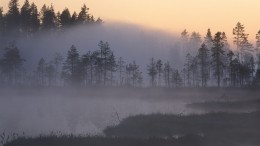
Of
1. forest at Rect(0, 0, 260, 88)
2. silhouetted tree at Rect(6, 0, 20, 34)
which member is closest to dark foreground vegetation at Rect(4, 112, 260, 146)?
forest at Rect(0, 0, 260, 88)

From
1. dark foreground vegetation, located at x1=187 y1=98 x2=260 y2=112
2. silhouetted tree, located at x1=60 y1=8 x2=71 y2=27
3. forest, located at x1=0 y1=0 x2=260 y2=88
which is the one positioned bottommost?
dark foreground vegetation, located at x1=187 y1=98 x2=260 y2=112

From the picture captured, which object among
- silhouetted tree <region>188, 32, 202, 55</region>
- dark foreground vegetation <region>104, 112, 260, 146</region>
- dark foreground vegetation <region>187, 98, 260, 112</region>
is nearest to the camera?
dark foreground vegetation <region>104, 112, 260, 146</region>

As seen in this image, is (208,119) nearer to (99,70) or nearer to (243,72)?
(243,72)

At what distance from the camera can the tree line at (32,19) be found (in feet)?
390

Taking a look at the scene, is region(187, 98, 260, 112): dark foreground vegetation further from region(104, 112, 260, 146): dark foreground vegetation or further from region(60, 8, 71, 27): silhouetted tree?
region(60, 8, 71, 27): silhouetted tree

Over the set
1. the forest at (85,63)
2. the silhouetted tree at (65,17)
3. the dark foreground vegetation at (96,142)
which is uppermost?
the silhouetted tree at (65,17)

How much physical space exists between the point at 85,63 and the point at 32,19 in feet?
113

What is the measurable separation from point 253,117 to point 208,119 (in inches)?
138

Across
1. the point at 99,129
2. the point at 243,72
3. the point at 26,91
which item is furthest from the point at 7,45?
the point at 99,129

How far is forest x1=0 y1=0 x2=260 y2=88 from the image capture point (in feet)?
312

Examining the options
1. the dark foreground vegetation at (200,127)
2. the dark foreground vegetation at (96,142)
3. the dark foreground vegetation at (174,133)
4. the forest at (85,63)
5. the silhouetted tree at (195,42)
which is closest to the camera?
the dark foreground vegetation at (96,142)

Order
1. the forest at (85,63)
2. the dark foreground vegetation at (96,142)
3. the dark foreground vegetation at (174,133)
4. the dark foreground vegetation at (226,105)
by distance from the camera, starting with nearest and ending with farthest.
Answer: the dark foreground vegetation at (96,142), the dark foreground vegetation at (174,133), the dark foreground vegetation at (226,105), the forest at (85,63)

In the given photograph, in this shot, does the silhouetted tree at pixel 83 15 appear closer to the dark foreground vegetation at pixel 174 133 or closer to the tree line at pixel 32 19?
the tree line at pixel 32 19

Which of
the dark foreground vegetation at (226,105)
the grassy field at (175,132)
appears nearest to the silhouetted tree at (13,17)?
the dark foreground vegetation at (226,105)
